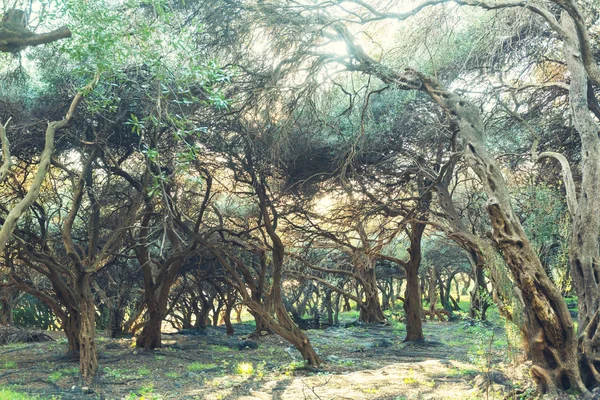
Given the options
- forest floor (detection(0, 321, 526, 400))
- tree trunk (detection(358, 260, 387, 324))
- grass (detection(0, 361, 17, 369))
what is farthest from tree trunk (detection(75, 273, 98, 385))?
tree trunk (detection(358, 260, 387, 324))

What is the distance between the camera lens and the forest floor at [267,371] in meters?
7.21

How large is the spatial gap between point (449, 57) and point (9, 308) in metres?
15.6

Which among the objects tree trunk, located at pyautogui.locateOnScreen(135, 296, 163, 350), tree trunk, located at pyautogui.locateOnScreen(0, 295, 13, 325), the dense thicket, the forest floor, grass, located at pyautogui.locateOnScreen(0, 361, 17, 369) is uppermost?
the dense thicket

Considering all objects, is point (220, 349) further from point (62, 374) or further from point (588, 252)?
point (588, 252)

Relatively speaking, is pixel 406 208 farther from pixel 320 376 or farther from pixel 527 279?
pixel 527 279

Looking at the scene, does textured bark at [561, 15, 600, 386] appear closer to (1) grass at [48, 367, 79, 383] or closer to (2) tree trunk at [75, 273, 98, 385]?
(2) tree trunk at [75, 273, 98, 385]

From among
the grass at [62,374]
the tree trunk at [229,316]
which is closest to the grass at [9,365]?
the grass at [62,374]

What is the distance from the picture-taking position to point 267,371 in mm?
9766

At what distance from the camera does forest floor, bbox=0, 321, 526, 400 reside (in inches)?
284

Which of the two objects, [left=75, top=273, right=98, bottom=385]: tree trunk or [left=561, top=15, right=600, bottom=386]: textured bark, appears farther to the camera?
[left=75, top=273, right=98, bottom=385]: tree trunk

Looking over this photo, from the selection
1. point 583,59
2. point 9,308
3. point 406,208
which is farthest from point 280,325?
point 9,308

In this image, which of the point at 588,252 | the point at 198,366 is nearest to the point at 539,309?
the point at 588,252

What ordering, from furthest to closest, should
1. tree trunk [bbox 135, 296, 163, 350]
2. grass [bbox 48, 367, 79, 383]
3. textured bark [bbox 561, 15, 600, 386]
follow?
tree trunk [bbox 135, 296, 163, 350], grass [bbox 48, 367, 79, 383], textured bark [bbox 561, 15, 600, 386]

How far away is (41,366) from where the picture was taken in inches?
397
